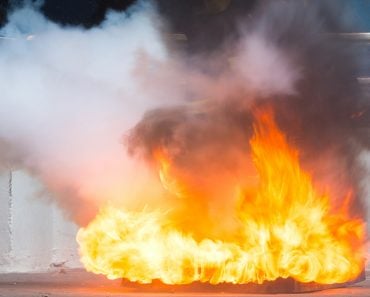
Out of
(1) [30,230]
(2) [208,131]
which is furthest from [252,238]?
(1) [30,230]

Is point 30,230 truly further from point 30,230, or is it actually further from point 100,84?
point 100,84

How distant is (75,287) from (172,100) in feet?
7.55

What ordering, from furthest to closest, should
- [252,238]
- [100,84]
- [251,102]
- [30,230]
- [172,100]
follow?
[30,230] → [100,84] → [172,100] → [251,102] → [252,238]

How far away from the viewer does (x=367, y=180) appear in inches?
445

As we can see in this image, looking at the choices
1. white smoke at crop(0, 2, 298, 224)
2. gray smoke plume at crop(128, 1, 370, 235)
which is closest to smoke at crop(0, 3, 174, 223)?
white smoke at crop(0, 2, 298, 224)

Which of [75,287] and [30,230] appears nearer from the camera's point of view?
[75,287]

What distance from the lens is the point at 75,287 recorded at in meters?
9.16

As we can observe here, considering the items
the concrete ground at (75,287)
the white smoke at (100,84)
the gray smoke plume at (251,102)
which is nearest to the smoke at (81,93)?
the white smoke at (100,84)

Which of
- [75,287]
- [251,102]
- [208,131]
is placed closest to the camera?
[251,102]

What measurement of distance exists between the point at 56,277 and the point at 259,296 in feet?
11.3

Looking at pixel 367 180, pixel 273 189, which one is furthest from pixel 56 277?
pixel 367 180

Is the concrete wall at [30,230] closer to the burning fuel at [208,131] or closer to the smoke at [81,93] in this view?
the smoke at [81,93]

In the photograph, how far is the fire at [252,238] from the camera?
8461 millimetres

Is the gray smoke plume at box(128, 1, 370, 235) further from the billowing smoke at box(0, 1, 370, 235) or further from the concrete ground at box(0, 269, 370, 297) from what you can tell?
the concrete ground at box(0, 269, 370, 297)
